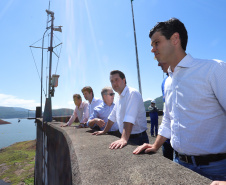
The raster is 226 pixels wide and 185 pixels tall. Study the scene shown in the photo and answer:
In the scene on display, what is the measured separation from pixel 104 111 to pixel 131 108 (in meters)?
1.56

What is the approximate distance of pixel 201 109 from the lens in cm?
130

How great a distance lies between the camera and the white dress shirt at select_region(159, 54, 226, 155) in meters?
1.22

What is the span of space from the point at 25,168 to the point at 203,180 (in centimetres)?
2939

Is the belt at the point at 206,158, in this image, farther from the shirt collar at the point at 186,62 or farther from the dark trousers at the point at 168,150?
the dark trousers at the point at 168,150

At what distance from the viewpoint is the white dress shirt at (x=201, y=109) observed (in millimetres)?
1222

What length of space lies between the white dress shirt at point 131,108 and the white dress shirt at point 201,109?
984 mm

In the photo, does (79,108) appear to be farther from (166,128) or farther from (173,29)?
(173,29)

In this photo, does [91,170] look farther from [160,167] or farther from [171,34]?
[171,34]

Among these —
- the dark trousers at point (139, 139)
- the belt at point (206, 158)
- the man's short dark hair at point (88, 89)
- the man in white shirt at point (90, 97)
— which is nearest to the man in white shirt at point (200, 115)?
the belt at point (206, 158)

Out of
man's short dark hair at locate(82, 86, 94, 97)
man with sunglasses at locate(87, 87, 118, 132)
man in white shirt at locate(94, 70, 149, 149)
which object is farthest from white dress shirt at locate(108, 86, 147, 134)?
man's short dark hair at locate(82, 86, 94, 97)

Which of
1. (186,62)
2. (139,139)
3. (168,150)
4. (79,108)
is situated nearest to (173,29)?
(186,62)

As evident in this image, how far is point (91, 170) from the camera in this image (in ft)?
4.61

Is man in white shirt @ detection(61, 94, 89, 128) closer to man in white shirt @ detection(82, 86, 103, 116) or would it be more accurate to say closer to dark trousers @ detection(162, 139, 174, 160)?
man in white shirt @ detection(82, 86, 103, 116)

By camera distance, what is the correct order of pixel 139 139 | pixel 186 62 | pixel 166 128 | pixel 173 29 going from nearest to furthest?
pixel 186 62 → pixel 173 29 → pixel 166 128 → pixel 139 139
